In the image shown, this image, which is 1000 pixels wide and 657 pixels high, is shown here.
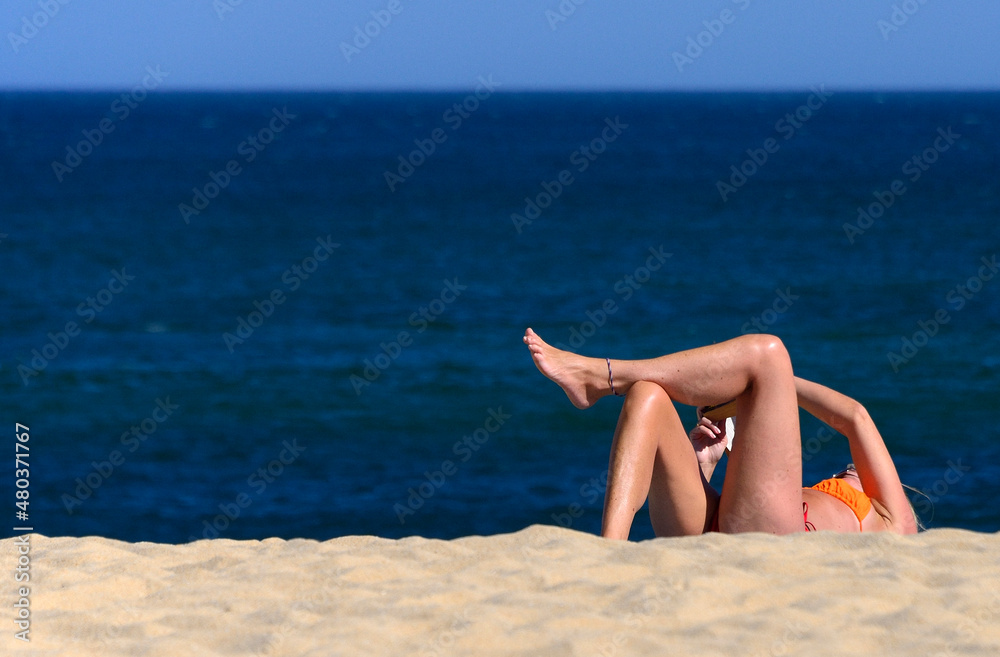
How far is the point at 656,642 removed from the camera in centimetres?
331

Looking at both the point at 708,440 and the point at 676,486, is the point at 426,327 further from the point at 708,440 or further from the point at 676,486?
the point at 676,486

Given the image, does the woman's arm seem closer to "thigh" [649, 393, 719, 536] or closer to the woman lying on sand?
the woman lying on sand

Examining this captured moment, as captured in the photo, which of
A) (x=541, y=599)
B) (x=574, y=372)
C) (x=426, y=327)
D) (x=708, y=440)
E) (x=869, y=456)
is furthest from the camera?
(x=426, y=327)

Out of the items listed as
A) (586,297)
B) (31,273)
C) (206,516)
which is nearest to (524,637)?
(206,516)

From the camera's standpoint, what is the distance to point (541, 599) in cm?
367

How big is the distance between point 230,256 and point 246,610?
2280 centimetres

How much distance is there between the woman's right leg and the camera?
14.4ft

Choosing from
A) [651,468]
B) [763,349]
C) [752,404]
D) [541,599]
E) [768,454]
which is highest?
[763,349]

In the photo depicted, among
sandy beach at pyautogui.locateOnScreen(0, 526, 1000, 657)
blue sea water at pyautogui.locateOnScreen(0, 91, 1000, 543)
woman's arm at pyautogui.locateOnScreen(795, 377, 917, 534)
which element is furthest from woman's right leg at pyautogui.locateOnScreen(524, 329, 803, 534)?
blue sea water at pyautogui.locateOnScreen(0, 91, 1000, 543)

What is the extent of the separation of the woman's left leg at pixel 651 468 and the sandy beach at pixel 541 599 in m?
0.19

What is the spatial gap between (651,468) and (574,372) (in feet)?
1.78

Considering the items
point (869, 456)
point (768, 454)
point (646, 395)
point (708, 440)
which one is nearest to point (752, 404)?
point (768, 454)

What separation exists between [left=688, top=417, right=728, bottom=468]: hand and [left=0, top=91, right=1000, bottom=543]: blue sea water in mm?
5129

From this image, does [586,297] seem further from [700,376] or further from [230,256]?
[700,376]
